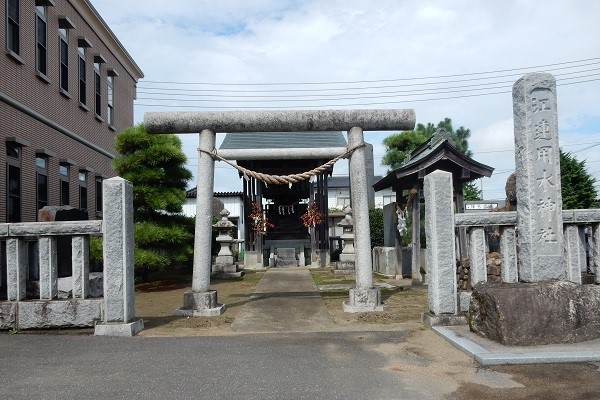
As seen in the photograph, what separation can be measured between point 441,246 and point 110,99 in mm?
17081

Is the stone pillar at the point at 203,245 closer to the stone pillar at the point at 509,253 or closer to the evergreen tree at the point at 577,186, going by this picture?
the stone pillar at the point at 509,253

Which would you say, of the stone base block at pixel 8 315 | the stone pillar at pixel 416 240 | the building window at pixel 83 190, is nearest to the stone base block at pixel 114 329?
the stone base block at pixel 8 315

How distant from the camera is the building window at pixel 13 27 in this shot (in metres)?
11.9

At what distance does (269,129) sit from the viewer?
890cm

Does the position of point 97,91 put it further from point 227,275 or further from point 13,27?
point 227,275

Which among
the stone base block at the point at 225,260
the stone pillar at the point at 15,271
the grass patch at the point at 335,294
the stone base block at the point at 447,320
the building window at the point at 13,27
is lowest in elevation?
the grass patch at the point at 335,294

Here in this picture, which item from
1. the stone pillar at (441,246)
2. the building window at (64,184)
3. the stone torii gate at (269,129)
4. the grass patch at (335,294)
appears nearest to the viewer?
the stone pillar at (441,246)

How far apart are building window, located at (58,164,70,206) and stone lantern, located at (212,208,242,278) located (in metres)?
4.92

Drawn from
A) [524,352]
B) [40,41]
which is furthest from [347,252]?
[524,352]

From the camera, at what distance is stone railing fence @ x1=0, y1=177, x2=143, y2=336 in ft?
22.6

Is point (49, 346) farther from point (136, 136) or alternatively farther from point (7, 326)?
point (136, 136)

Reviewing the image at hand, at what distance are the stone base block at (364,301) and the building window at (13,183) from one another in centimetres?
869

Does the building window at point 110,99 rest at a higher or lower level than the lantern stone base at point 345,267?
higher

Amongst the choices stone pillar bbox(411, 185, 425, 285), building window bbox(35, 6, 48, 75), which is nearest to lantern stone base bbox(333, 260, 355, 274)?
stone pillar bbox(411, 185, 425, 285)
